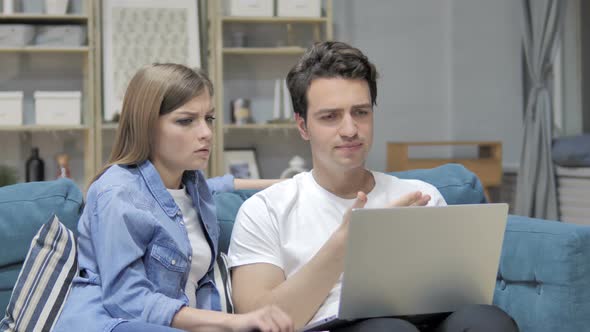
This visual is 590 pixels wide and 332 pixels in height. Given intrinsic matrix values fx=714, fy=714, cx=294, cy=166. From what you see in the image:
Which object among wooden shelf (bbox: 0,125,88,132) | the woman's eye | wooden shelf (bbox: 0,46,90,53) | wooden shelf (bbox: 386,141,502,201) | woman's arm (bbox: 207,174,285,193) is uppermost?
wooden shelf (bbox: 0,46,90,53)

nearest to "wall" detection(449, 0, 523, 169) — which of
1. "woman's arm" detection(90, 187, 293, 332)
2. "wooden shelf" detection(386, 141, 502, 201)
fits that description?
"wooden shelf" detection(386, 141, 502, 201)

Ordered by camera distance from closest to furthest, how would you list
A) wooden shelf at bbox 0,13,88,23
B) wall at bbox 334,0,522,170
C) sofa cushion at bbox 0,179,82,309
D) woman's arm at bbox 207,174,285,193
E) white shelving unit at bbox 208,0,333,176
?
sofa cushion at bbox 0,179,82,309 < woman's arm at bbox 207,174,285,193 < wooden shelf at bbox 0,13,88,23 < white shelving unit at bbox 208,0,333,176 < wall at bbox 334,0,522,170

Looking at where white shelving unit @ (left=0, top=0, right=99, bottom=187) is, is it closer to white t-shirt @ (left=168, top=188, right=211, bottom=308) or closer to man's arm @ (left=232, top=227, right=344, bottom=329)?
white t-shirt @ (left=168, top=188, right=211, bottom=308)

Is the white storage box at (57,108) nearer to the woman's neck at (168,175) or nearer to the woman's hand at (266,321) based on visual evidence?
the woman's neck at (168,175)

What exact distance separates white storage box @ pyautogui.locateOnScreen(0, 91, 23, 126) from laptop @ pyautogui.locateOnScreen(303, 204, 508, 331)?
3323 mm

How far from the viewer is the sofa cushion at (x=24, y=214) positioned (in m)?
1.66

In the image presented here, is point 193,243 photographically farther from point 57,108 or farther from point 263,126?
point 57,108

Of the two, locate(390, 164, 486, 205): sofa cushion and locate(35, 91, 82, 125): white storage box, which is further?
locate(35, 91, 82, 125): white storage box

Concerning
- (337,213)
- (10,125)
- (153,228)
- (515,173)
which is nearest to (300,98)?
(337,213)

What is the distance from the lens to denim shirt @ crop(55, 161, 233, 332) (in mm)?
1337

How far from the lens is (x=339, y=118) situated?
1.59m

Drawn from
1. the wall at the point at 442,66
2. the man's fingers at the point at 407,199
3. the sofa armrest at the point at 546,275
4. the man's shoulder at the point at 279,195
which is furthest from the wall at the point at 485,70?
the man's fingers at the point at 407,199

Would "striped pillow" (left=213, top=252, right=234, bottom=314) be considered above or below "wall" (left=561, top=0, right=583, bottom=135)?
below

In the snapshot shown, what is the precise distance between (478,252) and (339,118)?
430mm
